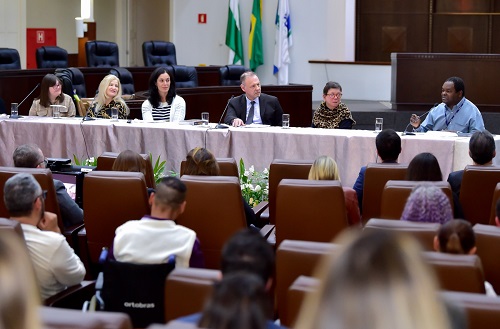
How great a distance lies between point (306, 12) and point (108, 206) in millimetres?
9970

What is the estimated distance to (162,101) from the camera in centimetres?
A: 824

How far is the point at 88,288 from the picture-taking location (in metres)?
3.96

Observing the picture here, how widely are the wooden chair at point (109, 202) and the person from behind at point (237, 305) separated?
9.09 ft

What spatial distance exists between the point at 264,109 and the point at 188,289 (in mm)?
5448

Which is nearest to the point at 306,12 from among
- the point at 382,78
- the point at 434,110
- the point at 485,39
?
the point at 382,78

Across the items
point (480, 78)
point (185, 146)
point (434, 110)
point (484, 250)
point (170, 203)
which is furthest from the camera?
point (480, 78)

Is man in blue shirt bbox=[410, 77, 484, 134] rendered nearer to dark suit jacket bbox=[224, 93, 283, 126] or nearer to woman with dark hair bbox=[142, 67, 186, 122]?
dark suit jacket bbox=[224, 93, 283, 126]

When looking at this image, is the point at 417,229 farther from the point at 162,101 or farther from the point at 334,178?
the point at 162,101

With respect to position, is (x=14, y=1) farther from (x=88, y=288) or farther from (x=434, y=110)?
(x=88, y=288)

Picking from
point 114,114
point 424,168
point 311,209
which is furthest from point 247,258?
point 114,114

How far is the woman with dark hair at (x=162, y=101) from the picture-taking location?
8.12 meters

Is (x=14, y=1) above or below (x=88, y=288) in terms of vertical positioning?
above

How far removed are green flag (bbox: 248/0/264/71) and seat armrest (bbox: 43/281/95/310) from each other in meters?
10.5

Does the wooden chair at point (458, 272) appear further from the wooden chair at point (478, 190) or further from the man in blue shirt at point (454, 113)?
the man in blue shirt at point (454, 113)
